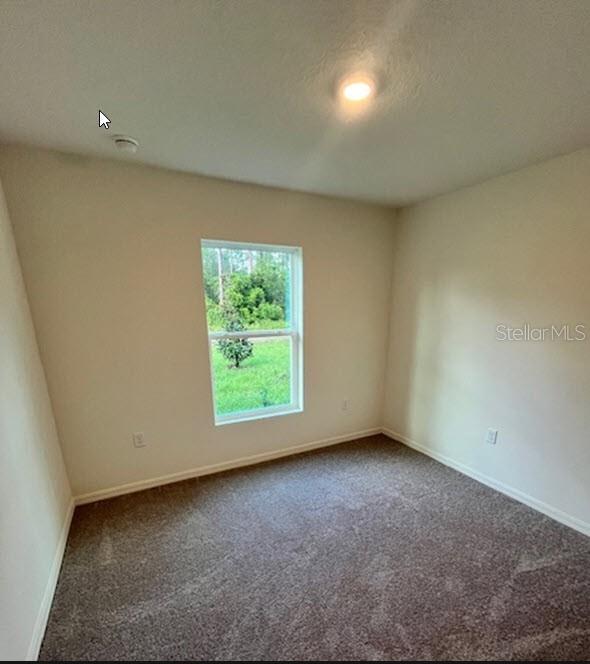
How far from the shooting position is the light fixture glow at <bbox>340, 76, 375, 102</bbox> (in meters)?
1.27

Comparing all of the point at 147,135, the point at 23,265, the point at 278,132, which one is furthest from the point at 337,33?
the point at 23,265

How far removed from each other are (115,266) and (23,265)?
1.60ft

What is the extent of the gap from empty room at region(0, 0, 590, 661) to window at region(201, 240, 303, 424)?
0.02 meters

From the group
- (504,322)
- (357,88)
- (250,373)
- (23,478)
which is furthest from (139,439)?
(504,322)

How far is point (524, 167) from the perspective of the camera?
211 centimetres

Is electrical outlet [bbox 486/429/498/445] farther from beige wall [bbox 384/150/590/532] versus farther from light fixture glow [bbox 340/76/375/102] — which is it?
light fixture glow [bbox 340/76/375/102]

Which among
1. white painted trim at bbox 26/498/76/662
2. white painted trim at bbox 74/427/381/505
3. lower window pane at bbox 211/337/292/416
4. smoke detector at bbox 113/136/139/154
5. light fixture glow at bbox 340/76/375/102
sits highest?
light fixture glow at bbox 340/76/375/102

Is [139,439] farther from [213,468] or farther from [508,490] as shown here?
[508,490]

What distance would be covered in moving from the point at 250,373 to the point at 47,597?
1.75 meters

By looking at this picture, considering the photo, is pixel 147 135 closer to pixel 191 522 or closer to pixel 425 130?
pixel 425 130

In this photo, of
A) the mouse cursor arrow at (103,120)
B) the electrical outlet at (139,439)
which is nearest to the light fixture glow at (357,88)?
the mouse cursor arrow at (103,120)

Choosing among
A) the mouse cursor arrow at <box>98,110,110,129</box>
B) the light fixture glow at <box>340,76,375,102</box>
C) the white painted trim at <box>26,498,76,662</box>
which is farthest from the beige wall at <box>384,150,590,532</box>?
the white painted trim at <box>26,498,76,662</box>

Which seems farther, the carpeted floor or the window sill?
the window sill

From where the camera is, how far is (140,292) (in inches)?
87.0
